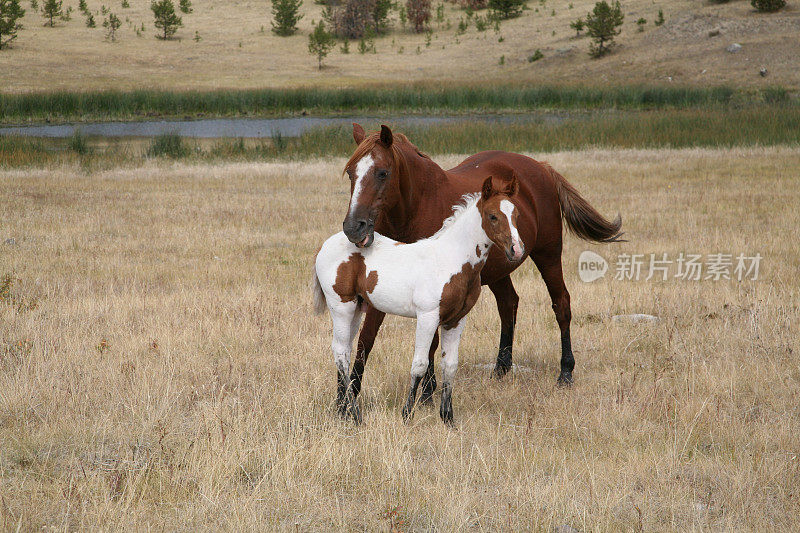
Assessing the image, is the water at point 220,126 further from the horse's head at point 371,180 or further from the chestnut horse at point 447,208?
the horse's head at point 371,180

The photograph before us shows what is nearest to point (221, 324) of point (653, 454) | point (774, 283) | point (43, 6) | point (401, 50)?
point (653, 454)

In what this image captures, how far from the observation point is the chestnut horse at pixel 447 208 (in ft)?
15.1

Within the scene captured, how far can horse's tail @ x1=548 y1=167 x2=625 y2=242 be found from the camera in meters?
6.45

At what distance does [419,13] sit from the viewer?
7062 cm

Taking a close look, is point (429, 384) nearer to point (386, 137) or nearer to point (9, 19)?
point (386, 137)

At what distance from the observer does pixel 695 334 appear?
22.3 ft

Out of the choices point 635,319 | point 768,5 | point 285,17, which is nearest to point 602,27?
point 768,5

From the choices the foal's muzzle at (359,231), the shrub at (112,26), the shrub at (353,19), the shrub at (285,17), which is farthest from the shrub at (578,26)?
the foal's muzzle at (359,231)

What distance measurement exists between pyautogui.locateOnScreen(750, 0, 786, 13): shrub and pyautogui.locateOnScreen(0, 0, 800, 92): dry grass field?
0.80 metres

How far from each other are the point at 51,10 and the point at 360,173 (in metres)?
69.3

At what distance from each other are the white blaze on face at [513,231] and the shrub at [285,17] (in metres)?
67.6

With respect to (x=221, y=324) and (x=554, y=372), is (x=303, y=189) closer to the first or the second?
(x=221, y=324)

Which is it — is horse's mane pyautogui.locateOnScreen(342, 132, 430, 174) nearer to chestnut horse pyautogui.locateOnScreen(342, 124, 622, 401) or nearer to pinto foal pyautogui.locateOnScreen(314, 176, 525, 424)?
chestnut horse pyautogui.locateOnScreen(342, 124, 622, 401)

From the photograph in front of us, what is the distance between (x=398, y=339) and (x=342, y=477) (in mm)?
2923
